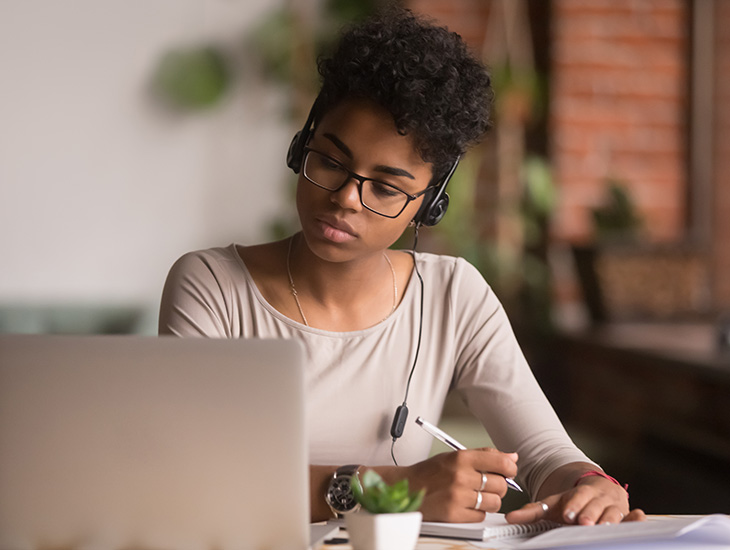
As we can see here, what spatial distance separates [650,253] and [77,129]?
2.29 metres

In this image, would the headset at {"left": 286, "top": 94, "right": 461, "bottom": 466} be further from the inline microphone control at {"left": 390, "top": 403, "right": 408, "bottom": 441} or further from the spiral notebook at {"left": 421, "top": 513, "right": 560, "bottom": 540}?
the spiral notebook at {"left": 421, "top": 513, "right": 560, "bottom": 540}

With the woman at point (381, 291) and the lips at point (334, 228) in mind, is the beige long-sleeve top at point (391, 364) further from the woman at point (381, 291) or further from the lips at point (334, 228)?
the lips at point (334, 228)

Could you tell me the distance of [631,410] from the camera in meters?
3.42

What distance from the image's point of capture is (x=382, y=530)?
3.09ft

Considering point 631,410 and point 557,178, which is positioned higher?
point 557,178

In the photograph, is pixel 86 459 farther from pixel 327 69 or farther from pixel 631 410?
pixel 631 410

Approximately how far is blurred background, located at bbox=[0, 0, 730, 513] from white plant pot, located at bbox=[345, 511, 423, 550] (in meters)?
1.92

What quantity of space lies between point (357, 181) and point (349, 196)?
0.03 m

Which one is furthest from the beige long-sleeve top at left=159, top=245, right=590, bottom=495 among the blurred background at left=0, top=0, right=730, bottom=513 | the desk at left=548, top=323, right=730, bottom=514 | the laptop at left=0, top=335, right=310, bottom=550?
the blurred background at left=0, top=0, right=730, bottom=513

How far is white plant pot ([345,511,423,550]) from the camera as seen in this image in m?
0.94

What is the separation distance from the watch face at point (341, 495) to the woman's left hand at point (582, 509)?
221mm

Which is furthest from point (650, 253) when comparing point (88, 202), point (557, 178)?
point (88, 202)

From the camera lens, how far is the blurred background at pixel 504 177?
3.13 metres

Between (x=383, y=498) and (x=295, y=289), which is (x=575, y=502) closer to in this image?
(x=383, y=498)
